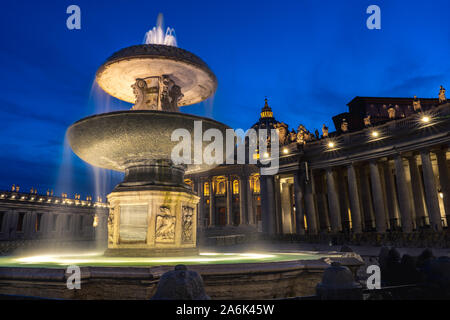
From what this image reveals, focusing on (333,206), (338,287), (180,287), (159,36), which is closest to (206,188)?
(333,206)

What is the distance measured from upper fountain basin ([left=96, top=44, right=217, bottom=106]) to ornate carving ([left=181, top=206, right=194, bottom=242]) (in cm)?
507

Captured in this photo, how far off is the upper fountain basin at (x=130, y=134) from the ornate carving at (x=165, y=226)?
203 centimetres

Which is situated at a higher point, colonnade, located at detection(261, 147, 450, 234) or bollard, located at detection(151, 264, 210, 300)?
colonnade, located at detection(261, 147, 450, 234)

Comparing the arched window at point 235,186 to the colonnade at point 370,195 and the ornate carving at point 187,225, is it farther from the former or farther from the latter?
the ornate carving at point 187,225

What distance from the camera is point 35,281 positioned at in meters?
6.20

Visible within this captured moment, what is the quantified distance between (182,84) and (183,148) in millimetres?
3571

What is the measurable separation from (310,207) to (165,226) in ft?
99.3

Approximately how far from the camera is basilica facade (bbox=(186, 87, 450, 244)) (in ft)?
96.5

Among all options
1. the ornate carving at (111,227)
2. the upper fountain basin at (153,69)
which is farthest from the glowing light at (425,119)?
the ornate carving at (111,227)

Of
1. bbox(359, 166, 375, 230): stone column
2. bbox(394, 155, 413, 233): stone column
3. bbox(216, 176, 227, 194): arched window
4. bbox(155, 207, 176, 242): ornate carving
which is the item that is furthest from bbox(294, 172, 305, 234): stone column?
bbox(216, 176, 227, 194): arched window

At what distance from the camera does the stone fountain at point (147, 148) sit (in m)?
9.75

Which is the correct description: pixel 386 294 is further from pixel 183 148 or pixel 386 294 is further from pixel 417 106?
pixel 417 106

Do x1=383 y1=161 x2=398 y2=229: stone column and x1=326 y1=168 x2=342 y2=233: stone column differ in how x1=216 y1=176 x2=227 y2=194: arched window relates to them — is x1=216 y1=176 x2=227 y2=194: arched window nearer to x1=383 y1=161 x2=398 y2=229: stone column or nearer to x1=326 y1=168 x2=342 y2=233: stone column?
x1=326 y1=168 x2=342 y2=233: stone column

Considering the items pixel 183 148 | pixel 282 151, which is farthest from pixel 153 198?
pixel 282 151
